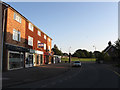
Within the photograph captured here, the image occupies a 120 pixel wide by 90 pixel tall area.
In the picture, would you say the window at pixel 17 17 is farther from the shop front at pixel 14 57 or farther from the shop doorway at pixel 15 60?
the shop doorway at pixel 15 60

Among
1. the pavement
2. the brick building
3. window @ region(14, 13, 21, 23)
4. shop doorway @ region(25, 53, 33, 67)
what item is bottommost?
the pavement

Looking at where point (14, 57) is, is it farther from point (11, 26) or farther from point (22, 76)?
point (22, 76)

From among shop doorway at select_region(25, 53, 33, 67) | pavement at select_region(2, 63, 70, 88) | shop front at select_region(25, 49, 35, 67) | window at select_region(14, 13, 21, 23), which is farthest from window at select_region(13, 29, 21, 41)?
pavement at select_region(2, 63, 70, 88)

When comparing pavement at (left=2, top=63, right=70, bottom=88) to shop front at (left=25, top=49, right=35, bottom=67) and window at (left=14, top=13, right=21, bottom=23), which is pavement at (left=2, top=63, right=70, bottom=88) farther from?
window at (left=14, top=13, right=21, bottom=23)

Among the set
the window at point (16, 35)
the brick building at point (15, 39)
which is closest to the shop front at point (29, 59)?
the brick building at point (15, 39)

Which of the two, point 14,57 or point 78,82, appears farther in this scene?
point 14,57

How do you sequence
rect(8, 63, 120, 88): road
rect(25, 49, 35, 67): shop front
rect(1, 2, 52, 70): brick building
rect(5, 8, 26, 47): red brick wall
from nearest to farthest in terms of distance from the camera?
rect(8, 63, 120, 88): road → rect(1, 2, 52, 70): brick building → rect(5, 8, 26, 47): red brick wall → rect(25, 49, 35, 67): shop front

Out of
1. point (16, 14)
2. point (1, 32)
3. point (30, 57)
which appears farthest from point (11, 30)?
point (30, 57)

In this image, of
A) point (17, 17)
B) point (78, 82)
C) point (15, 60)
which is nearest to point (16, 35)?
point (17, 17)

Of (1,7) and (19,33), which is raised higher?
(1,7)

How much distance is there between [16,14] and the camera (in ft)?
65.0

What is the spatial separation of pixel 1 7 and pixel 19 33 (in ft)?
17.3

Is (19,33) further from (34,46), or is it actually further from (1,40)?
(34,46)

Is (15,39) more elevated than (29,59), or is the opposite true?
(15,39)
